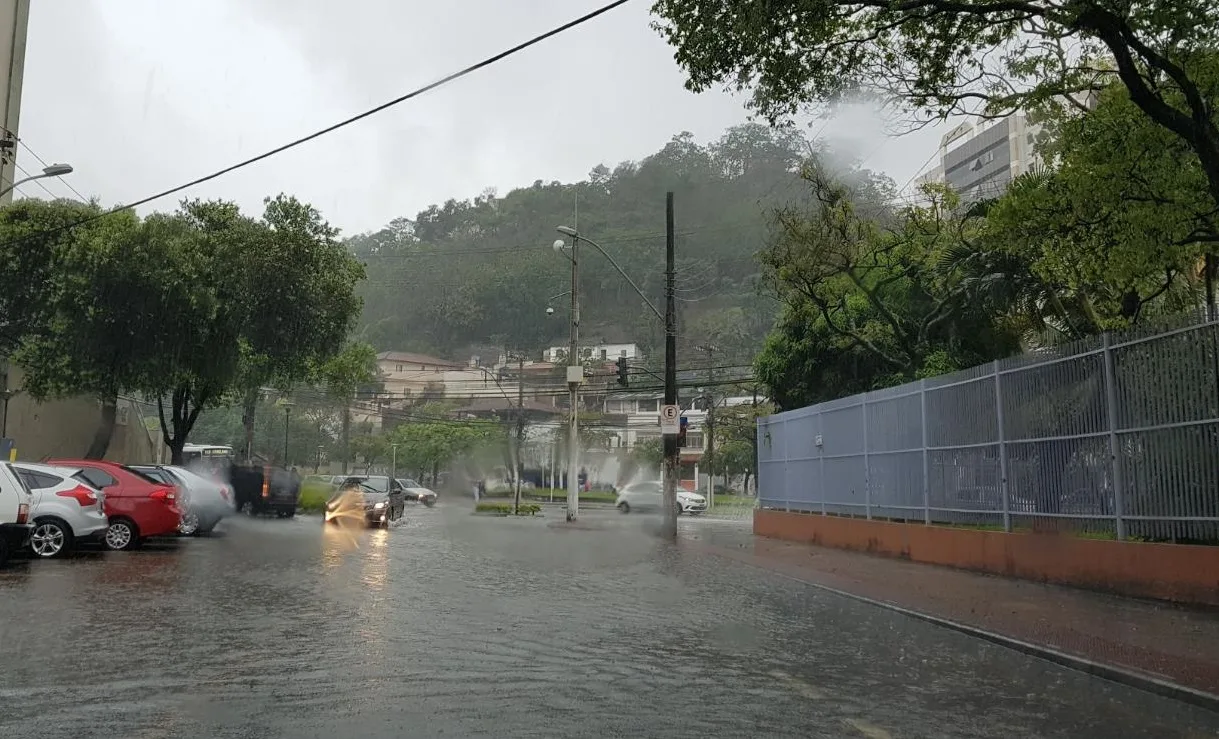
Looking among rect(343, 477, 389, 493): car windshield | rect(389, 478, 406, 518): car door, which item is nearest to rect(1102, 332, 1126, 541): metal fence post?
rect(343, 477, 389, 493): car windshield

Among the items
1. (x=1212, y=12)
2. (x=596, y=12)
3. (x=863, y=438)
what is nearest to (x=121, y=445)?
(x=863, y=438)

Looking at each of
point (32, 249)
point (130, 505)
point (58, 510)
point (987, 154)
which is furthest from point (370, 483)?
point (987, 154)

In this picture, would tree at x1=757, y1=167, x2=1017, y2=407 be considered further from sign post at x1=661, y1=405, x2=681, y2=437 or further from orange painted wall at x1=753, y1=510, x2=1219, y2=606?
orange painted wall at x1=753, y1=510, x2=1219, y2=606

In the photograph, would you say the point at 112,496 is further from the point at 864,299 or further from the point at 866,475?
the point at 864,299

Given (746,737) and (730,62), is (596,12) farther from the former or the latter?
(746,737)

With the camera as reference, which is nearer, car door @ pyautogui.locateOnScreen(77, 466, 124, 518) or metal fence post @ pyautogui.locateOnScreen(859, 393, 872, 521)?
car door @ pyautogui.locateOnScreen(77, 466, 124, 518)

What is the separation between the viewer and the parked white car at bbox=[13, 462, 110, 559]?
1473cm

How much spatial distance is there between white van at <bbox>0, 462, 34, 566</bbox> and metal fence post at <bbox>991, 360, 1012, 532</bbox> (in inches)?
529

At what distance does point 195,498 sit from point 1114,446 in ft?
55.9

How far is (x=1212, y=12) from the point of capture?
33.3 ft

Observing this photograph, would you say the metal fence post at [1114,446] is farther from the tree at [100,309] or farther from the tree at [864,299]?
the tree at [100,309]

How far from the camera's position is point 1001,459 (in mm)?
14141

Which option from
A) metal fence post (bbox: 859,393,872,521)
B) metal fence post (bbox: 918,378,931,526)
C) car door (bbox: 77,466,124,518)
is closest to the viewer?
metal fence post (bbox: 918,378,931,526)

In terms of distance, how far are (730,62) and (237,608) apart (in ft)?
25.5
